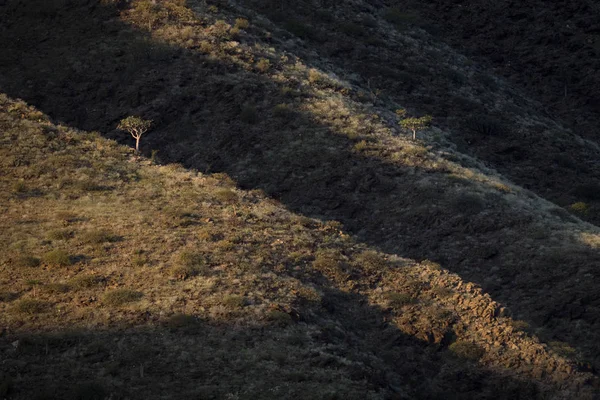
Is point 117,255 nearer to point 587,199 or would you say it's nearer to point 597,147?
point 587,199

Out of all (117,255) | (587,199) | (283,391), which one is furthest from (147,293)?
(587,199)

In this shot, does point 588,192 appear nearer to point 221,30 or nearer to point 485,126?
point 485,126

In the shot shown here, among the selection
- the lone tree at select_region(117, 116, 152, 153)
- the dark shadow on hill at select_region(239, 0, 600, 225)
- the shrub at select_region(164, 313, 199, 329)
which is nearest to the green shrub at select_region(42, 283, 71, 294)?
the shrub at select_region(164, 313, 199, 329)

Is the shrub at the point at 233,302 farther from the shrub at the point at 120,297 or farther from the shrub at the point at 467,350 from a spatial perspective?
the shrub at the point at 467,350

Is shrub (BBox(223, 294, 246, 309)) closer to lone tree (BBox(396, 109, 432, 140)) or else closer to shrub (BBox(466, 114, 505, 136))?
lone tree (BBox(396, 109, 432, 140))

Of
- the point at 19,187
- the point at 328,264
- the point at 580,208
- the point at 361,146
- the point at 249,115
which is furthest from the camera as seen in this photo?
the point at 249,115

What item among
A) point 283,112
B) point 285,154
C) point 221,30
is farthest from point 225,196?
point 221,30
